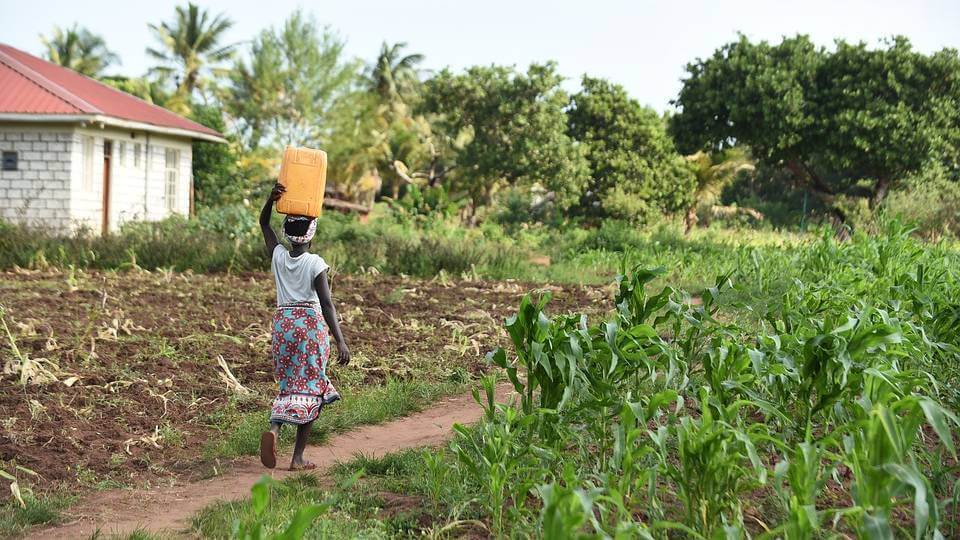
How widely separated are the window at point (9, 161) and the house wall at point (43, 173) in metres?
0.10

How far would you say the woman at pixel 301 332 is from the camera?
5.47m

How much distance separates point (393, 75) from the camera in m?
52.6

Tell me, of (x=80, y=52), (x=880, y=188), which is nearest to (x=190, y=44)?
(x=80, y=52)

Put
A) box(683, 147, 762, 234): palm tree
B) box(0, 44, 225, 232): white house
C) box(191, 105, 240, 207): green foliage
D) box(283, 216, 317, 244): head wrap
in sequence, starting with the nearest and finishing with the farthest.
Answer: box(283, 216, 317, 244): head wrap
box(0, 44, 225, 232): white house
box(191, 105, 240, 207): green foliage
box(683, 147, 762, 234): palm tree

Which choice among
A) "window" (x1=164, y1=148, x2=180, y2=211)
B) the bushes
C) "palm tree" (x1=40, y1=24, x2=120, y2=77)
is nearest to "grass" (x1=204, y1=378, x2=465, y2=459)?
the bushes

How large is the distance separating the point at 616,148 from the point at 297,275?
89.0ft

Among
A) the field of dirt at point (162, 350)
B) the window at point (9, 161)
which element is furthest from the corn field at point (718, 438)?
the window at point (9, 161)

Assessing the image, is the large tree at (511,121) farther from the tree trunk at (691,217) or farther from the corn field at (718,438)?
the corn field at (718,438)

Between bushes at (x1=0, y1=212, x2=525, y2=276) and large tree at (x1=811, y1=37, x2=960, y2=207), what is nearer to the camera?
bushes at (x1=0, y1=212, x2=525, y2=276)

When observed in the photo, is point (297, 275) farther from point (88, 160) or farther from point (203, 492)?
point (88, 160)

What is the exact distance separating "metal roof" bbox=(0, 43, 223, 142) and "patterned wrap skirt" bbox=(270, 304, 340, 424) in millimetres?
16025

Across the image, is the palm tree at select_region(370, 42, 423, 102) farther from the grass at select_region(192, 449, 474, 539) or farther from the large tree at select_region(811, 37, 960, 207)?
the grass at select_region(192, 449, 474, 539)

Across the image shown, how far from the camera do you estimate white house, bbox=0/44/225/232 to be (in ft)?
66.2

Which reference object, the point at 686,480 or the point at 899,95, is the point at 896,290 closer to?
the point at 686,480
